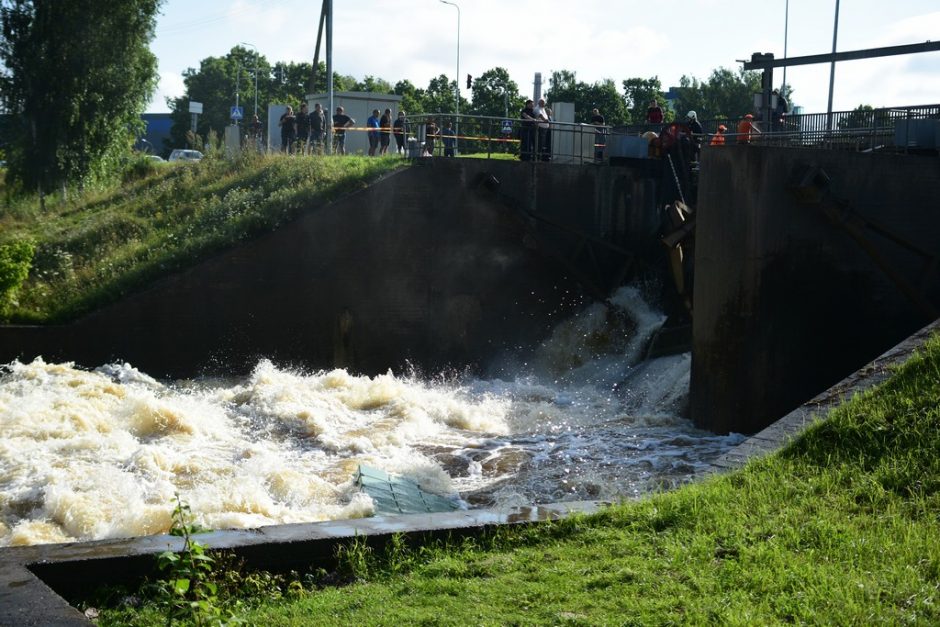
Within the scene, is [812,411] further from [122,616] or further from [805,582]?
[122,616]

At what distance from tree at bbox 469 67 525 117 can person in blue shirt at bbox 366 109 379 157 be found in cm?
3159

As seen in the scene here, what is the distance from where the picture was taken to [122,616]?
6.05m

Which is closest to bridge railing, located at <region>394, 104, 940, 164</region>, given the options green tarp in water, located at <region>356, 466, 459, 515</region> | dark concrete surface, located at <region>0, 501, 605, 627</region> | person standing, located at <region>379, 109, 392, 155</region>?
person standing, located at <region>379, 109, 392, 155</region>

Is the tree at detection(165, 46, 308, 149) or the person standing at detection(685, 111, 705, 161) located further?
the tree at detection(165, 46, 308, 149)

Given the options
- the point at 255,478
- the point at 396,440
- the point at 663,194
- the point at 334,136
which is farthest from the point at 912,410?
the point at 334,136

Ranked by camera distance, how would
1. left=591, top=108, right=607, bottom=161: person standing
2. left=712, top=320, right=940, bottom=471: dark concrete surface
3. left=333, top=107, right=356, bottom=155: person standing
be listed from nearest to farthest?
left=712, top=320, right=940, bottom=471: dark concrete surface
left=591, top=108, right=607, bottom=161: person standing
left=333, top=107, right=356, bottom=155: person standing

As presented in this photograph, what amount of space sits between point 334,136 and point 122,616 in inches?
957

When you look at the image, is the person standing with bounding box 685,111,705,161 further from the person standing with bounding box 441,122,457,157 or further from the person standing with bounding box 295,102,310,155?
the person standing with bounding box 295,102,310,155

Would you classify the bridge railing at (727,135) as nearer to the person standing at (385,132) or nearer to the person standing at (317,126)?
the person standing at (385,132)

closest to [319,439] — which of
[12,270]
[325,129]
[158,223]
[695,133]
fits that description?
[12,270]

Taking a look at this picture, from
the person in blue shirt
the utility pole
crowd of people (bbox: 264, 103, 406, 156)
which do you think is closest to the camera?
the utility pole

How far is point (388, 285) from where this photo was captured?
20.6m

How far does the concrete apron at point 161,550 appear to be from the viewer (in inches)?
226

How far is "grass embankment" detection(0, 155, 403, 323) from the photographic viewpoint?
1944 centimetres
